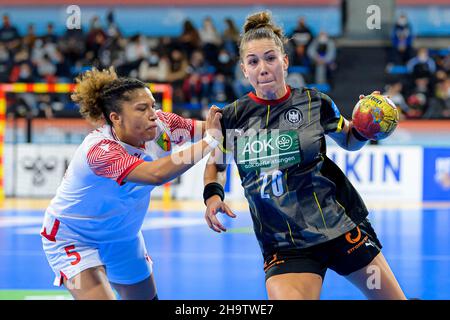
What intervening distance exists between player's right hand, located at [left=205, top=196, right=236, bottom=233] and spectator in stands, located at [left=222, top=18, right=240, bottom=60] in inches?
567

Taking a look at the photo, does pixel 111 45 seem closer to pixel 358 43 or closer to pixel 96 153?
pixel 358 43

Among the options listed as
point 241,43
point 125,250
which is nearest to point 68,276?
point 125,250

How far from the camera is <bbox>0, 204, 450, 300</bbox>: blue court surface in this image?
6656 millimetres

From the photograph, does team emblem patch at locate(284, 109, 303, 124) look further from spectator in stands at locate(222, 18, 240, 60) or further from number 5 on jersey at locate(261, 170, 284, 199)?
spectator in stands at locate(222, 18, 240, 60)

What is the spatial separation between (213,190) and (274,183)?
0.33 m

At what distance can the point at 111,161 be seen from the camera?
416 centimetres

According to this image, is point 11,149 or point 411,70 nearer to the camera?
point 11,149

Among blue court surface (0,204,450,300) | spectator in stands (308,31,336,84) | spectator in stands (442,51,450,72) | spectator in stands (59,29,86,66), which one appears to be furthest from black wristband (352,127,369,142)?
spectator in stands (59,29,86,66)

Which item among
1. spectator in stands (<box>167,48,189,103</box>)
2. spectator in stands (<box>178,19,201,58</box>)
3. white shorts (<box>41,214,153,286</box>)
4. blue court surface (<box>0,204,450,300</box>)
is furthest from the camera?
spectator in stands (<box>178,19,201,58</box>)

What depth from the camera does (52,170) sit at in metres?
13.0

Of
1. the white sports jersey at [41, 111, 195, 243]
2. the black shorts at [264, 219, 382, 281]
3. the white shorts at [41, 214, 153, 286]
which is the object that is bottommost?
the white shorts at [41, 214, 153, 286]

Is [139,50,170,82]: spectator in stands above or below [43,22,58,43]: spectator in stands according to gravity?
below

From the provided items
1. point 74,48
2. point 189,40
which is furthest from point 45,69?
point 189,40
